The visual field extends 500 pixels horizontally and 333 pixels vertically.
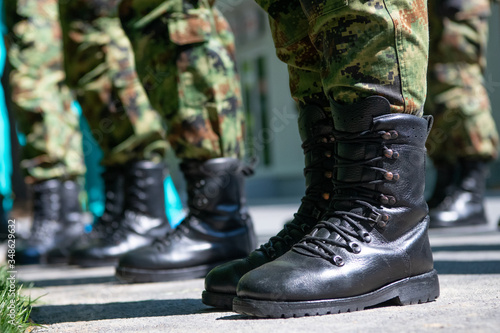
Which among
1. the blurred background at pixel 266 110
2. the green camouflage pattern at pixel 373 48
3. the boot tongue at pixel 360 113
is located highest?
the green camouflage pattern at pixel 373 48

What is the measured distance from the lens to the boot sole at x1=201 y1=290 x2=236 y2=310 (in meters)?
1.19

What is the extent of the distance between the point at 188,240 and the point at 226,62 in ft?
1.78

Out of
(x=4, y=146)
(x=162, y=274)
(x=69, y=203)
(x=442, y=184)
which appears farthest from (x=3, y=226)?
(x=442, y=184)

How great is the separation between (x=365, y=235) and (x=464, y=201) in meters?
1.94

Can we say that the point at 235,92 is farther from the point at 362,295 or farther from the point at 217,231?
the point at 362,295

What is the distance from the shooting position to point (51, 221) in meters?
2.92

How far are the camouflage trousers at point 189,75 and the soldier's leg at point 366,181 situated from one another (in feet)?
2.22

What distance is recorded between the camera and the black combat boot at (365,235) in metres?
1.06

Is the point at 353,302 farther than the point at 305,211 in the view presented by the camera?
No

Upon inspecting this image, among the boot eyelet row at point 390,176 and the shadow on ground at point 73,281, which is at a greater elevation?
the boot eyelet row at point 390,176

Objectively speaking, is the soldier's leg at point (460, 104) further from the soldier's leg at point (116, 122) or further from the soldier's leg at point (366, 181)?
the soldier's leg at point (366, 181)

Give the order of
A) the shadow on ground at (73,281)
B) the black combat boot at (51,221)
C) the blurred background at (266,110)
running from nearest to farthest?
the shadow on ground at (73,281) < the black combat boot at (51,221) < the blurred background at (266,110)

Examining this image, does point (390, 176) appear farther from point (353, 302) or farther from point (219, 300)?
point (219, 300)

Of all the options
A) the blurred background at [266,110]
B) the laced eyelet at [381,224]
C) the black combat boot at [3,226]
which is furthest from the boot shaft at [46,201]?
the blurred background at [266,110]
